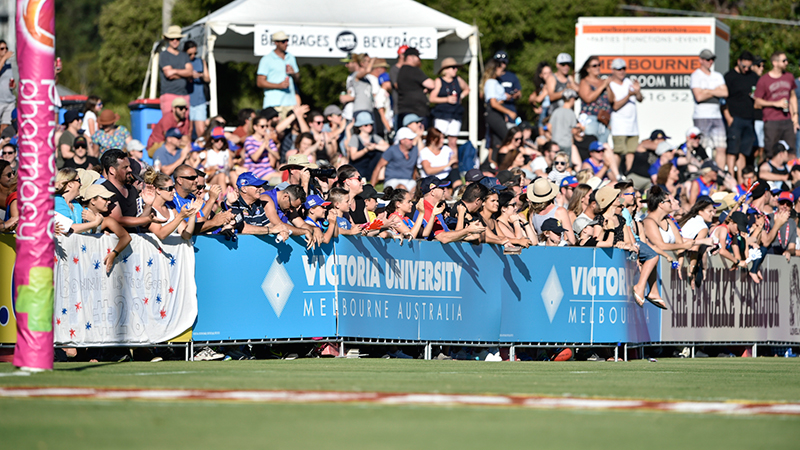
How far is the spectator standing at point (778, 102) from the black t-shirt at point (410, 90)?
6682mm

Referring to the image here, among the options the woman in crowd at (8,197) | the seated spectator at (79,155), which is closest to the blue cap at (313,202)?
the woman in crowd at (8,197)

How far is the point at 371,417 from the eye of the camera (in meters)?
7.23

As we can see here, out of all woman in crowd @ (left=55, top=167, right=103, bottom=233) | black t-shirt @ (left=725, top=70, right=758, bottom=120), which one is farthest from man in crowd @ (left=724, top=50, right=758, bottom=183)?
woman in crowd @ (left=55, top=167, right=103, bottom=233)

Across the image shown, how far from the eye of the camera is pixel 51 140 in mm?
9711

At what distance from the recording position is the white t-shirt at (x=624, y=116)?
22.3 meters

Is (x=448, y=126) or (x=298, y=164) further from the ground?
(x=448, y=126)

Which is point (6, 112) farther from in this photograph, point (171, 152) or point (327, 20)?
point (327, 20)

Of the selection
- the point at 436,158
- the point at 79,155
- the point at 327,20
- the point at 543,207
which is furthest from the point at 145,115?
the point at 543,207

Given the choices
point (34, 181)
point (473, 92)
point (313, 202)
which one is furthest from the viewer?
point (473, 92)

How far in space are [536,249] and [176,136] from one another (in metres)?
6.60

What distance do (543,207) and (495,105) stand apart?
256 inches

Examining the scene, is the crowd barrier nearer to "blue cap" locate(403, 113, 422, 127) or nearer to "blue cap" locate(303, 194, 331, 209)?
"blue cap" locate(303, 194, 331, 209)

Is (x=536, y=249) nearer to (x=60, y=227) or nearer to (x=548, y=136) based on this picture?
(x=60, y=227)

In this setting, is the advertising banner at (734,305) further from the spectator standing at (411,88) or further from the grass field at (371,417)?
the spectator standing at (411,88)
